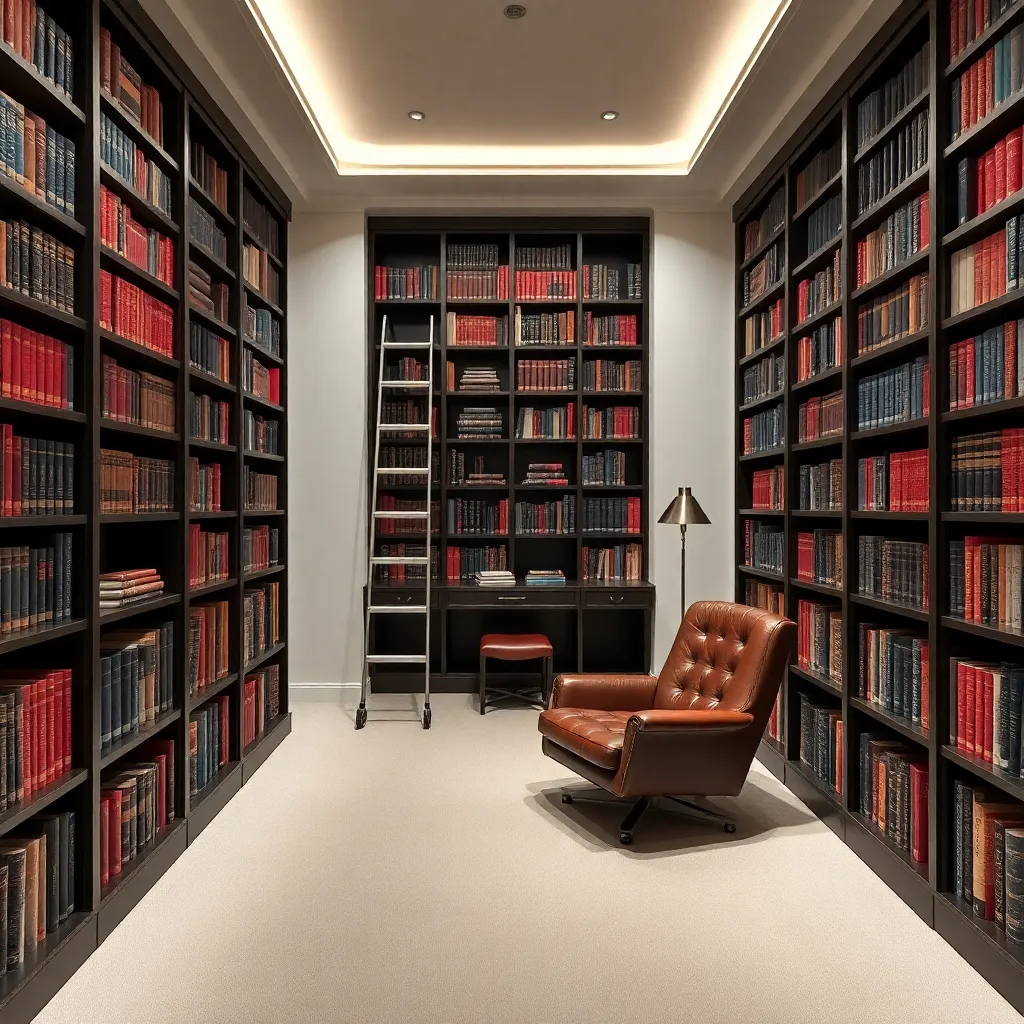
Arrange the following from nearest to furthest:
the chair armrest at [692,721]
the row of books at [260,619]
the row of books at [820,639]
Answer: the chair armrest at [692,721]
the row of books at [820,639]
the row of books at [260,619]

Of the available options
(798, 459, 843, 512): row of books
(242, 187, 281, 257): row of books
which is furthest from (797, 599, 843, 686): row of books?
(242, 187, 281, 257): row of books

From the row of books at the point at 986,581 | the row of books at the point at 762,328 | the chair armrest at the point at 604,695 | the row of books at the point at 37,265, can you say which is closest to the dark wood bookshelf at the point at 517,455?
the row of books at the point at 762,328

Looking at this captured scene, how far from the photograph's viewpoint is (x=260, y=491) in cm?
418

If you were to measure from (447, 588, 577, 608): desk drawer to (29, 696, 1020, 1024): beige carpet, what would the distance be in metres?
1.60

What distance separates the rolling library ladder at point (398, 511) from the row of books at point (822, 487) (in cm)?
219

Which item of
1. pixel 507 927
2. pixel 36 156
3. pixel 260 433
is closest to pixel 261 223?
pixel 260 433

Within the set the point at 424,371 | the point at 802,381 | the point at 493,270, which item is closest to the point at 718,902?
the point at 802,381

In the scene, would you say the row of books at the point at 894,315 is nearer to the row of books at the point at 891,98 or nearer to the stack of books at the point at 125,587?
the row of books at the point at 891,98

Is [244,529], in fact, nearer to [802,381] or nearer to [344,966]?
[344,966]

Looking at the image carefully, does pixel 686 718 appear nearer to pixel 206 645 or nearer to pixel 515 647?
pixel 515 647

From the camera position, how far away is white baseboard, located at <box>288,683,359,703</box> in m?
5.07

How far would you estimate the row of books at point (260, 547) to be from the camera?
154 inches

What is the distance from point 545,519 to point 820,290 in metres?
2.30

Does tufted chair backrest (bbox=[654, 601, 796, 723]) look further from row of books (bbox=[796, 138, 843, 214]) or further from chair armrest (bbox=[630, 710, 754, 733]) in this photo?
row of books (bbox=[796, 138, 843, 214])
